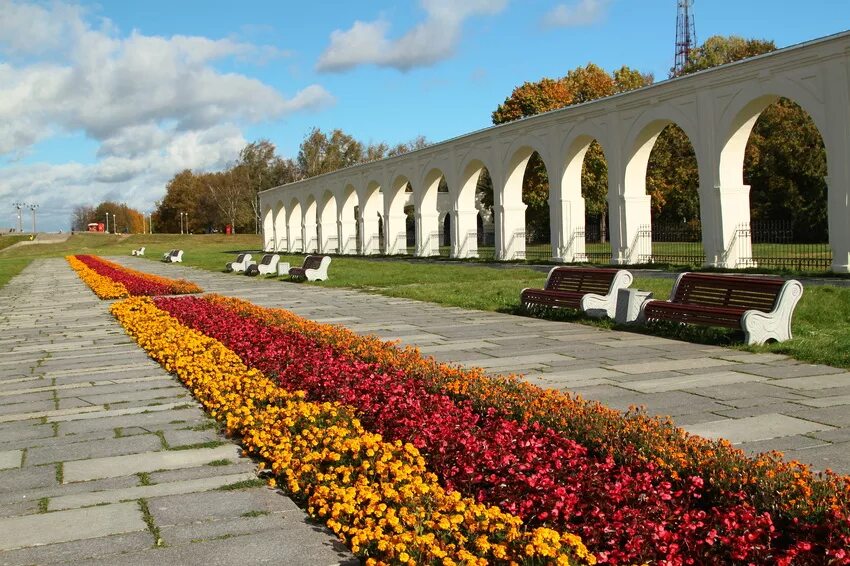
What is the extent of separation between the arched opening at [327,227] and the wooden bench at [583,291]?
1394 inches

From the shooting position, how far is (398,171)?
37.4 m

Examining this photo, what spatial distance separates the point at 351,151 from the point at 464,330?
7557 centimetres

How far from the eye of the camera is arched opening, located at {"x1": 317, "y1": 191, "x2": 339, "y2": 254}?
47.6 meters

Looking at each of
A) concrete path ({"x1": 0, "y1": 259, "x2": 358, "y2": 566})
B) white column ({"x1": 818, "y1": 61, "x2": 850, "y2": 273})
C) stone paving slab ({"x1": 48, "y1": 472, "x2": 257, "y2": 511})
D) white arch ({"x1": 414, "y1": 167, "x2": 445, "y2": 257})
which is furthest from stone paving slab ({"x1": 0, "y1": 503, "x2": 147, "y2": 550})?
white arch ({"x1": 414, "y1": 167, "x2": 445, "y2": 257})

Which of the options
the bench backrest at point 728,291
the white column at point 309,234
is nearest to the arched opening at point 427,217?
the white column at point 309,234

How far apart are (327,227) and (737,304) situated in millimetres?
40617

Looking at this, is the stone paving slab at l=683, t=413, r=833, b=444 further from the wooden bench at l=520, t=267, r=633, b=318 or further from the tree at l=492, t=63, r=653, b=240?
the tree at l=492, t=63, r=653, b=240

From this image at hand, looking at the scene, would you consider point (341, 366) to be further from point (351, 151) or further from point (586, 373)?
point (351, 151)

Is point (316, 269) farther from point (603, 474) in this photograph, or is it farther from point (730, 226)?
point (603, 474)

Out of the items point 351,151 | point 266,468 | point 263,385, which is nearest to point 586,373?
point 263,385

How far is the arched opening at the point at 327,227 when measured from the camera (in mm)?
47562

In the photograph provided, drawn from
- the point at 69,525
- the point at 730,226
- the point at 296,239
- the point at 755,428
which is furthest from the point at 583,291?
the point at 296,239

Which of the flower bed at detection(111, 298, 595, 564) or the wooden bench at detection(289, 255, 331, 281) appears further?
the wooden bench at detection(289, 255, 331, 281)

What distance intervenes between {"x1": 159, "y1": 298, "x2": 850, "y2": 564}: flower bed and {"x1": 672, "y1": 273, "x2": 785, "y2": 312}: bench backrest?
13.5ft
